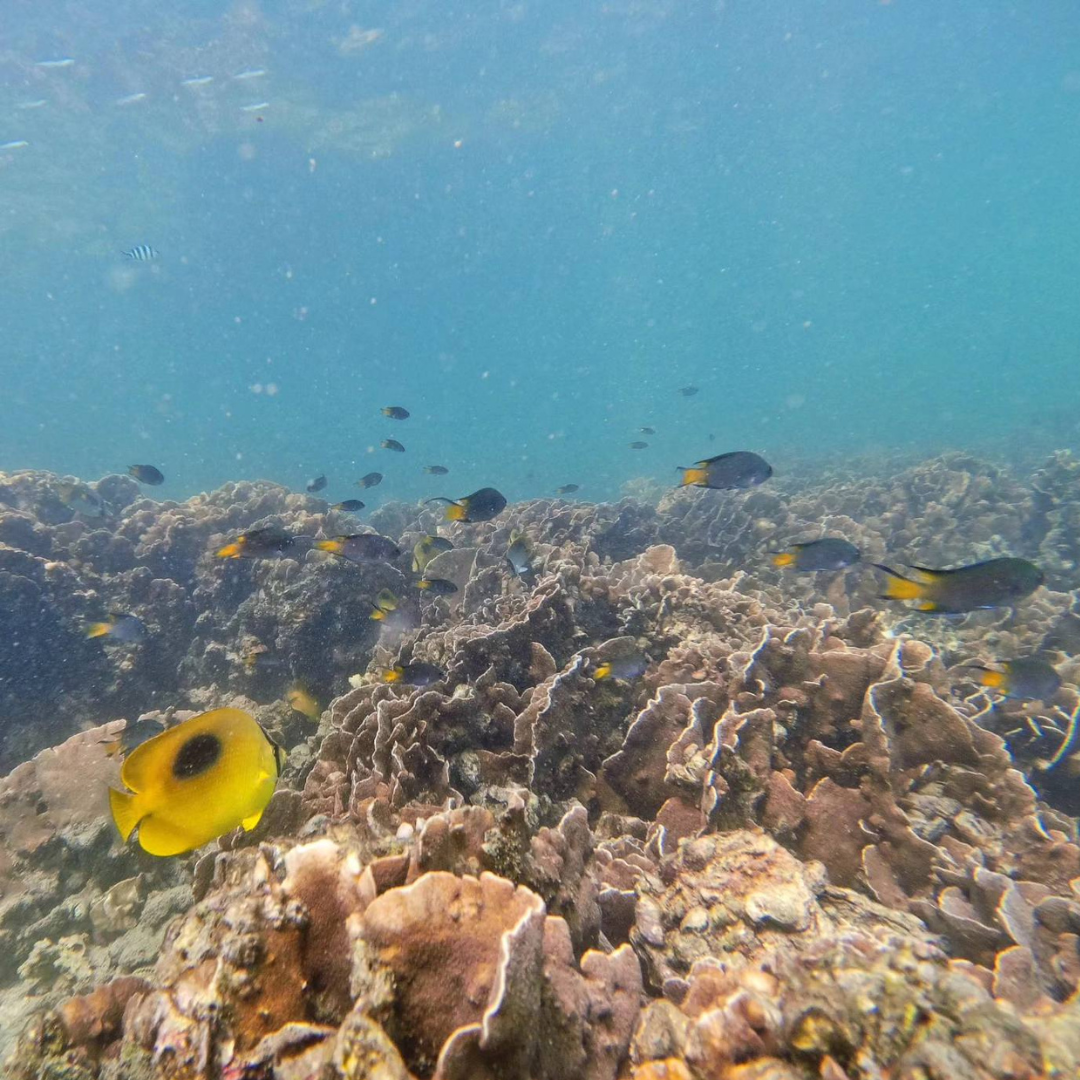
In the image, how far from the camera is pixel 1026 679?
4055 millimetres

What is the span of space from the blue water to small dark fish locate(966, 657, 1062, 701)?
25.2 m

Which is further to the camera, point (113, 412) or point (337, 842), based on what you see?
point (113, 412)

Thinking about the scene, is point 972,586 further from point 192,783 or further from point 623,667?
point 192,783

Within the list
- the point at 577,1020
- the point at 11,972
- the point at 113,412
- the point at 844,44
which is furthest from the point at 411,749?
the point at 113,412

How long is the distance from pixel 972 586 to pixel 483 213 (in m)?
79.1

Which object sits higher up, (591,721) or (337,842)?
(337,842)

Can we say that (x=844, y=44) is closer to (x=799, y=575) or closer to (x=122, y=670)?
(x=799, y=575)

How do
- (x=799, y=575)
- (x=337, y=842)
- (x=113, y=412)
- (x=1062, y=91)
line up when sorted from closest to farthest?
(x=337, y=842) → (x=799, y=575) → (x=1062, y=91) → (x=113, y=412)

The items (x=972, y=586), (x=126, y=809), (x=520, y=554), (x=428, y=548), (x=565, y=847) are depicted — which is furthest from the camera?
(x=428, y=548)

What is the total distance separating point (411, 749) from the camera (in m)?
3.62

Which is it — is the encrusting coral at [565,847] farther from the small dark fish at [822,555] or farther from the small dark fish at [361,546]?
the small dark fish at [361,546]

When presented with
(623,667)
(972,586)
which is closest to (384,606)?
(623,667)

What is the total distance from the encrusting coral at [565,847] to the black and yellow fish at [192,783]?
18 centimetres

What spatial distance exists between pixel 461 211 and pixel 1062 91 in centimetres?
7234
